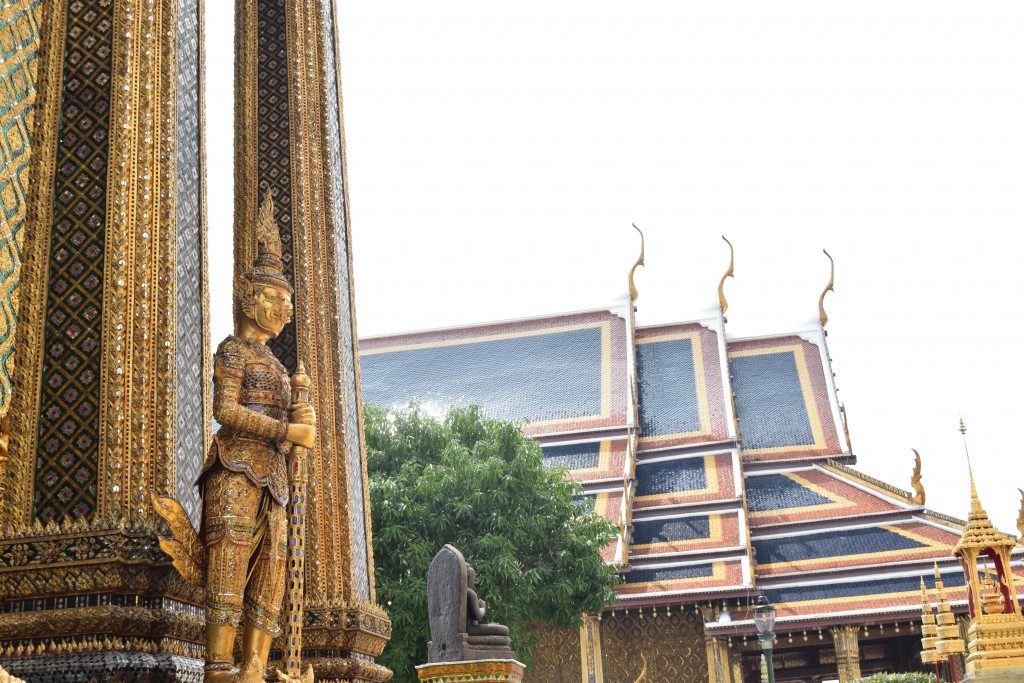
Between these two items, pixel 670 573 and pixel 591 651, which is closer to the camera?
pixel 591 651

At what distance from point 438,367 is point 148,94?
18.8m

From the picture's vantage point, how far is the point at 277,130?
5176 mm

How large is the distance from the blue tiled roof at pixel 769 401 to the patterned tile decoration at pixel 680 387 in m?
0.69

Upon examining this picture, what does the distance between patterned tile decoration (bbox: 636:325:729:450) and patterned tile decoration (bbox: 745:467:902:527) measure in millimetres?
1113

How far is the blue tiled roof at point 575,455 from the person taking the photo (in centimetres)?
1881

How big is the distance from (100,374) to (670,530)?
1508cm

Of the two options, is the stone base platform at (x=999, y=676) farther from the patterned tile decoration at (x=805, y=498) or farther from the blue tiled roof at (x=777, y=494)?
the blue tiled roof at (x=777, y=494)

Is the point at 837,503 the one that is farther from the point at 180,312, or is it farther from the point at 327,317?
the point at 180,312

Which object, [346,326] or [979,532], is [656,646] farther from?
[346,326]

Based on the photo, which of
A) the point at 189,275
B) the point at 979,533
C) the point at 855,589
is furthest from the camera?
the point at 855,589

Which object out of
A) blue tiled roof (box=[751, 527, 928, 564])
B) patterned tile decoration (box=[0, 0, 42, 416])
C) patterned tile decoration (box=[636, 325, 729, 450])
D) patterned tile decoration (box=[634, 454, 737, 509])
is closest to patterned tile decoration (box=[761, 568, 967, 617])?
blue tiled roof (box=[751, 527, 928, 564])

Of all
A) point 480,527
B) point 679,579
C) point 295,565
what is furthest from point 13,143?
point 679,579

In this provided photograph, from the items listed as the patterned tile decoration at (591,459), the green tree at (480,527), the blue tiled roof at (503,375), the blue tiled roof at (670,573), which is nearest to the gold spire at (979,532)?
the green tree at (480,527)

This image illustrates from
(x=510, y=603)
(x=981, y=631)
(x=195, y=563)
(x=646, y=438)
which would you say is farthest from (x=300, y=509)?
(x=646, y=438)
